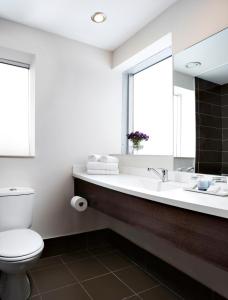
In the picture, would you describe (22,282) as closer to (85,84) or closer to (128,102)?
(85,84)

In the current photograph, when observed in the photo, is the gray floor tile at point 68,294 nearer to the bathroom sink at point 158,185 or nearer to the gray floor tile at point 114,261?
the gray floor tile at point 114,261

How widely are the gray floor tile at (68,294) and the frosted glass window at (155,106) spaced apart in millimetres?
1410

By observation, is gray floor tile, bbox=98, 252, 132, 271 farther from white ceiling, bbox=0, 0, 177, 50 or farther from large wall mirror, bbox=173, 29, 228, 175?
white ceiling, bbox=0, 0, 177, 50

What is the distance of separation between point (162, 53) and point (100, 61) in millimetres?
713

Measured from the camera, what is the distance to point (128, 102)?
2.81m

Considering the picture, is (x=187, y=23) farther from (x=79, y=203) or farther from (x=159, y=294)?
→ (x=159, y=294)

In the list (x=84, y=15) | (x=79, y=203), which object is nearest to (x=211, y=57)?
(x=84, y=15)

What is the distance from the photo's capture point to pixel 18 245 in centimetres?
150

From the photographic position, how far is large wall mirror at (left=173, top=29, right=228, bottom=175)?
1.54 m

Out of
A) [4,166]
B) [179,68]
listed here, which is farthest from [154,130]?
[4,166]

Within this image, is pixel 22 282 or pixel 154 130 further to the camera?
pixel 154 130

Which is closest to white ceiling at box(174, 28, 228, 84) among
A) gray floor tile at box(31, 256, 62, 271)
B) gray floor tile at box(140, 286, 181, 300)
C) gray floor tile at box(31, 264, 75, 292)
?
gray floor tile at box(140, 286, 181, 300)

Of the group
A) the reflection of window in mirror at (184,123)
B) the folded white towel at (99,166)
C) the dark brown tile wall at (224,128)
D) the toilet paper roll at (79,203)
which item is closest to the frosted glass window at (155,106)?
the reflection of window in mirror at (184,123)

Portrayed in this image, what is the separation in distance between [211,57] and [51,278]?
2.13 m
